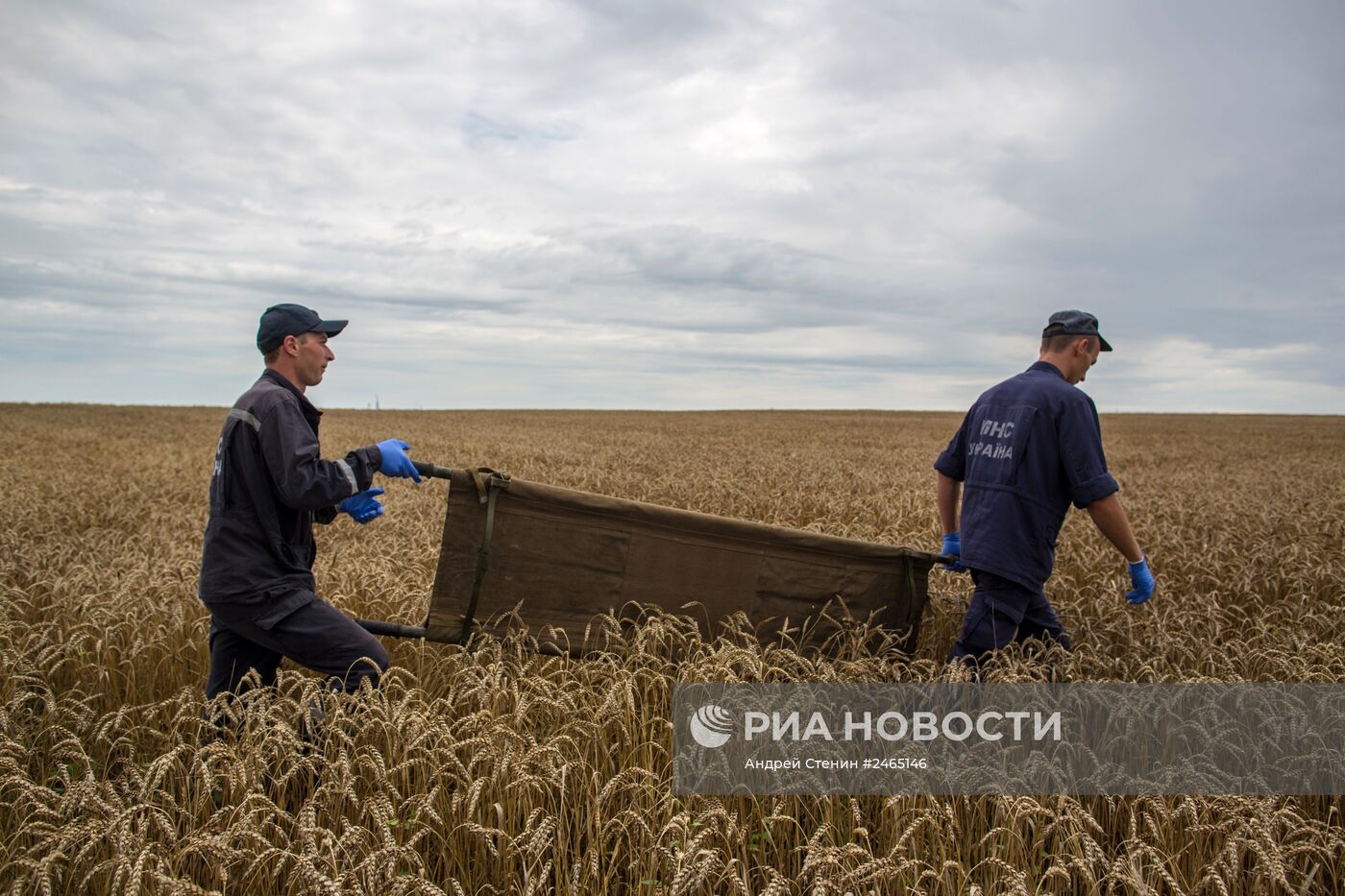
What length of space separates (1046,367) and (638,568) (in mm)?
2435

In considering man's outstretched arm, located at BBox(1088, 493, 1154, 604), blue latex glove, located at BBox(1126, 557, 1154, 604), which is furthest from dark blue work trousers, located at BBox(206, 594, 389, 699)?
blue latex glove, located at BBox(1126, 557, 1154, 604)

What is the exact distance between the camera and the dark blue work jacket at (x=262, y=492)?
3256 mm

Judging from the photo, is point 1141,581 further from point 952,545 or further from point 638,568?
point 638,568

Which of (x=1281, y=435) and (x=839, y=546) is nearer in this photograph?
(x=839, y=546)

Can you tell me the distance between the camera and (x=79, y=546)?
7602 mm

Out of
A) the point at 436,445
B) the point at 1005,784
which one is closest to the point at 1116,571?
the point at 1005,784

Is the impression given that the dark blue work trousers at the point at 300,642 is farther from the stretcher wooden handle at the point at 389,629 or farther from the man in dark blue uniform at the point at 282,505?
the stretcher wooden handle at the point at 389,629

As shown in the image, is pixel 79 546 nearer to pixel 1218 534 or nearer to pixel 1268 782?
pixel 1268 782

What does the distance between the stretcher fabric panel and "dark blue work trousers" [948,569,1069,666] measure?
36 centimetres

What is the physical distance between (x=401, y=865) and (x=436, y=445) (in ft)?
61.6

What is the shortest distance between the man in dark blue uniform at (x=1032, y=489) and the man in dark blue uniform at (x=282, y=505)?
2943 mm

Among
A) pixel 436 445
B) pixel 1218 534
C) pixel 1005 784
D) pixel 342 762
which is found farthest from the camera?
pixel 436 445

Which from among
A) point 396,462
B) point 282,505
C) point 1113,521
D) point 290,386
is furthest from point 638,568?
point 1113,521

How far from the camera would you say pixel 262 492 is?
3348mm
